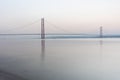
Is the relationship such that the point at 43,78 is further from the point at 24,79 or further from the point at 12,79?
the point at 12,79

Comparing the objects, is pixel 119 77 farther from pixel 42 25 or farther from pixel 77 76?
pixel 42 25

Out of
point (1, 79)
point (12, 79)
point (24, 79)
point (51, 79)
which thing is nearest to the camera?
point (1, 79)

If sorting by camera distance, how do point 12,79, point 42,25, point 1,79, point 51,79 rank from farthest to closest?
point 42,25
point 51,79
point 12,79
point 1,79

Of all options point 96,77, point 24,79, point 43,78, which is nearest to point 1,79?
point 24,79

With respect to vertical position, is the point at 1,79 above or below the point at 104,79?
above

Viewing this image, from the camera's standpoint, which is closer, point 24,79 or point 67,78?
point 24,79

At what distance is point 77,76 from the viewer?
7984mm

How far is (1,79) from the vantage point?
18.6 ft

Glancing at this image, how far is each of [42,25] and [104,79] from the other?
151 ft

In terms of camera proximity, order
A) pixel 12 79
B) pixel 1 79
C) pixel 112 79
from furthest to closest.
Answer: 1. pixel 112 79
2. pixel 12 79
3. pixel 1 79

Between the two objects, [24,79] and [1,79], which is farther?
[24,79]

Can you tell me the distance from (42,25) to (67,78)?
4622cm

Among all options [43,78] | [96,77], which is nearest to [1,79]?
[43,78]

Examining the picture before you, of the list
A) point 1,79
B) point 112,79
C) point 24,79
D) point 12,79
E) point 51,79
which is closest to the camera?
point 1,79
